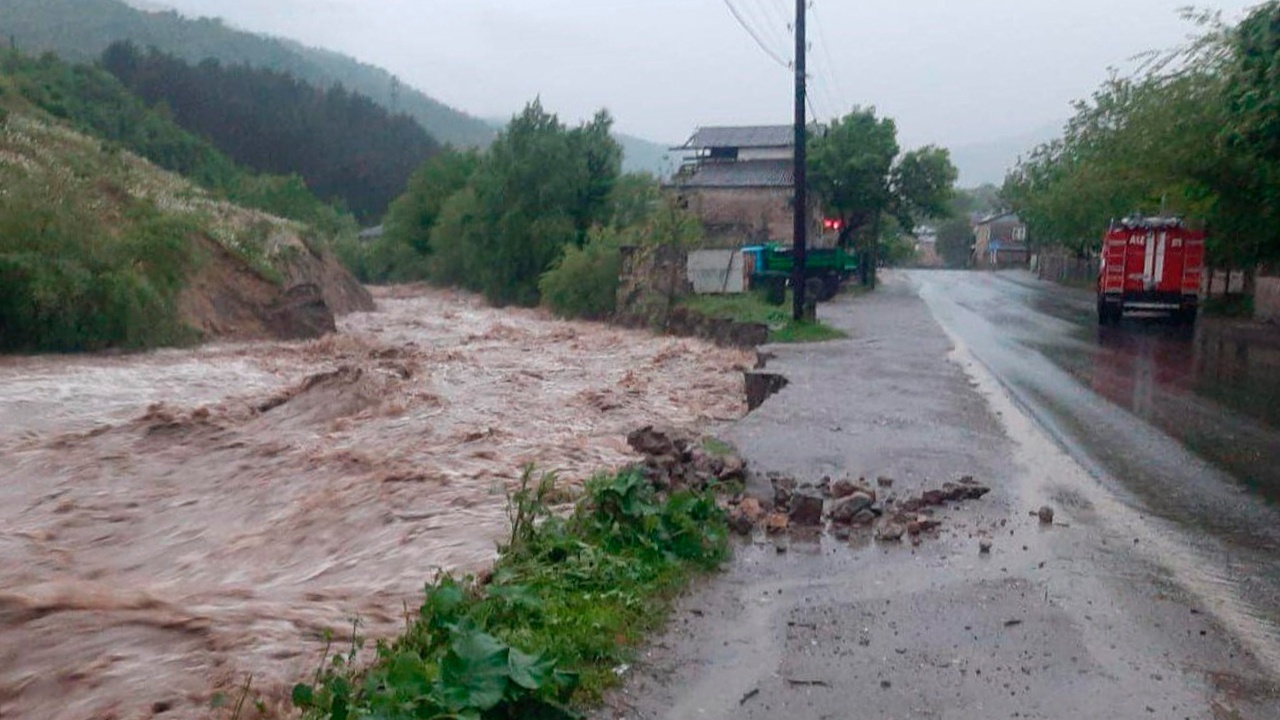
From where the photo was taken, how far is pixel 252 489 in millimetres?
12680

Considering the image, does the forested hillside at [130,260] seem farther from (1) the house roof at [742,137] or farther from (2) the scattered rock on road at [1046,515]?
(1) the house roof at [742,137]

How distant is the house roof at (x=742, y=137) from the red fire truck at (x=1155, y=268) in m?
34.5

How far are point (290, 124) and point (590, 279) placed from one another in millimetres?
70015

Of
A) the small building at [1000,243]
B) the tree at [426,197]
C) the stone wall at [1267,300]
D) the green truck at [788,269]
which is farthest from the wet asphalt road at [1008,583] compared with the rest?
the small building at [1000,243]

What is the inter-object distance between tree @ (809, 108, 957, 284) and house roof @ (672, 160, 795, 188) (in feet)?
7.26

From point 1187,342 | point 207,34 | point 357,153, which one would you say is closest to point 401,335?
point 1187,342

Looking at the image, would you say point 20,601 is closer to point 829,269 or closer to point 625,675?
point 625,675

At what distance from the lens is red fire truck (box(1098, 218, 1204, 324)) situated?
100 ft

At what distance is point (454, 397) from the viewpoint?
19.1 meters

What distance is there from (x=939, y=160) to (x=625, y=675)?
177ft

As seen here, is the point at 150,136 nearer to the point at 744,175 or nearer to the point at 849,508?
the point at 744,175

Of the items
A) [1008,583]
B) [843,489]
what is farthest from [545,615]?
[843,489]

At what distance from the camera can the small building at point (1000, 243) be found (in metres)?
117

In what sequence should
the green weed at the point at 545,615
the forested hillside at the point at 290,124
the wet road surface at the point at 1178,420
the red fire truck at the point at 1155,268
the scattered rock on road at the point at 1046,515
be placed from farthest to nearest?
1. the forested hillside at the point at 290,124
2. the red fire truck at the point at 1155,268
3. the scattered rock on road at the point at 1046,515
4. the wet road surface at the point at 1178,420
5. the green weed at the point at 545,615
